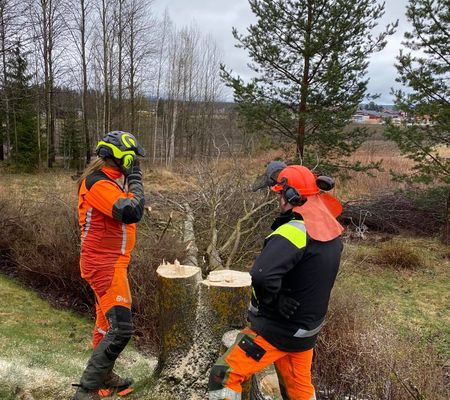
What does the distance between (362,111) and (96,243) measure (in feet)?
34.6

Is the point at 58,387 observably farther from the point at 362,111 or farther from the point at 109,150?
the point at 362,111

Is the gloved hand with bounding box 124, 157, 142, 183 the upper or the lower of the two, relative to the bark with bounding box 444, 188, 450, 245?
upper

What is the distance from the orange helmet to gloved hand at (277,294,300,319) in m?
0.60

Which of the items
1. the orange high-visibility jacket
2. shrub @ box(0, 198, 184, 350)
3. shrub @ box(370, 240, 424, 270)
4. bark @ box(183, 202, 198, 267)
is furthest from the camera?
shrub @ box(370, 240, 424, 270)

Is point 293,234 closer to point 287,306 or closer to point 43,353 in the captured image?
point 287,306

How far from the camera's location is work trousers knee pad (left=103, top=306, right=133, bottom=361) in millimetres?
2936

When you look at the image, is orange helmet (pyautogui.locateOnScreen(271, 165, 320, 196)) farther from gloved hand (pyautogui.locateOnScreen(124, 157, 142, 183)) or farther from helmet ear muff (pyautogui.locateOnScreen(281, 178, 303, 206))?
gloved hand (pyautogui.locateOnScreen(124, 157, 142, 183))

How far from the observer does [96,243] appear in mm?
2936

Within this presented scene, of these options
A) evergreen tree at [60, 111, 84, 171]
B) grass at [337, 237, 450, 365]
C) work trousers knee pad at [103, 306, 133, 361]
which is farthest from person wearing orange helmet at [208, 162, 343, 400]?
evergreen tree at [60, 111, 84, 171]

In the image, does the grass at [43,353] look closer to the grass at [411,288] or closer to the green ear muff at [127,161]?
the green ear muff at [127,161]

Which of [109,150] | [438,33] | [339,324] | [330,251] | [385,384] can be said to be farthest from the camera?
[438,33]

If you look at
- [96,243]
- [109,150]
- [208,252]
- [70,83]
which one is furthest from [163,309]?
[70,83]

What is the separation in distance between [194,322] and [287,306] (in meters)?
1.05

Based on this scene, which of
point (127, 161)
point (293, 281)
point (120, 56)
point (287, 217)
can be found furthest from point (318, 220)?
point (120, 56)
